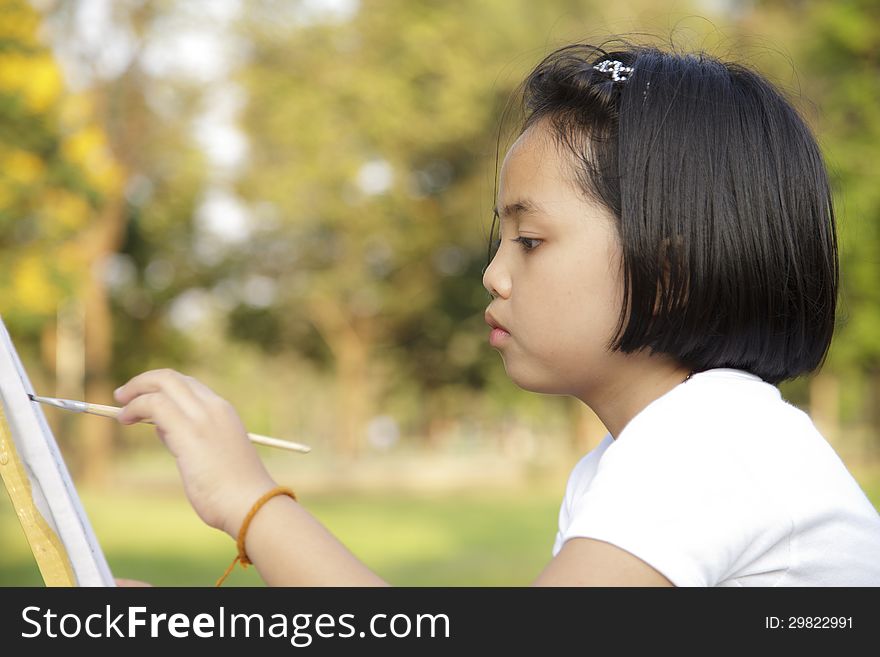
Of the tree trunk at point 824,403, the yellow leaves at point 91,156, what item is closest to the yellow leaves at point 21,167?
the yellow leaves at point 91,156

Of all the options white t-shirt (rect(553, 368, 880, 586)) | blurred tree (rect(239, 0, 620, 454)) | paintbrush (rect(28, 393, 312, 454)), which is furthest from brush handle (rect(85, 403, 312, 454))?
Answer: blurred tree (rect(239, 0, 620, 454))

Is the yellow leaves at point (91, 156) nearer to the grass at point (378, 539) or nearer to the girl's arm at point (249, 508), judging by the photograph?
the grass at point (378, 539)

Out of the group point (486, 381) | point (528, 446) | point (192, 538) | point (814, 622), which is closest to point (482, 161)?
point (486, 381)

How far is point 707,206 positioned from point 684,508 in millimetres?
422

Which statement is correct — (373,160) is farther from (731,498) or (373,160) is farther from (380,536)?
(731,498)

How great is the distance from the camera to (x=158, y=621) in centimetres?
113

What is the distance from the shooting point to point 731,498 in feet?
3.61

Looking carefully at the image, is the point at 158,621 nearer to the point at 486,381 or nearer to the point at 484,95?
the point at 484,95

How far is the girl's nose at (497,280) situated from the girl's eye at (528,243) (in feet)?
0.13

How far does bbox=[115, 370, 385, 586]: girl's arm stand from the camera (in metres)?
1.07

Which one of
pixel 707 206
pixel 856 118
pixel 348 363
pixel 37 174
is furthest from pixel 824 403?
pixel 707 206

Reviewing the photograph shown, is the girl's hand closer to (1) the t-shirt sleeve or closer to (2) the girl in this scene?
(2) the girl

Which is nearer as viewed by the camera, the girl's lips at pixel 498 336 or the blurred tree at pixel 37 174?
the girl's lips at pixel 498 336

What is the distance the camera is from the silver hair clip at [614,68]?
4.74 ft
